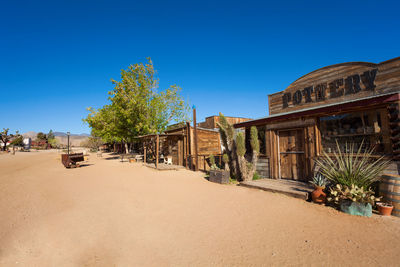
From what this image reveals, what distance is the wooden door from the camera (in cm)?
763

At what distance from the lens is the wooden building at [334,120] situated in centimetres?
574

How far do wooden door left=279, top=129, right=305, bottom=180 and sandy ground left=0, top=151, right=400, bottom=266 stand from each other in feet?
6.57

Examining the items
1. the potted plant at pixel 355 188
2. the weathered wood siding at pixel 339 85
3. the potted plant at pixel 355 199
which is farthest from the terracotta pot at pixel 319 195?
the weathered wood siding at pixel 339 85

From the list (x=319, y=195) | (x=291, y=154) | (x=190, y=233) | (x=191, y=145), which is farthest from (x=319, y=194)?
(x=191, y=145)

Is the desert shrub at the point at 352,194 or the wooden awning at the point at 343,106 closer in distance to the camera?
the desert shrub at the point at 352,194

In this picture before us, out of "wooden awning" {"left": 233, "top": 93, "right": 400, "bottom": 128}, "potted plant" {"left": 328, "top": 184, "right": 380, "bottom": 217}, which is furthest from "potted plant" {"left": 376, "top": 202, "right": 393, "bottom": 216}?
"wooden awning" {"left": 233, "top": 93, "right": 400, "bottom": 128}

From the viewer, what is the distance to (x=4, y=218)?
4789 millimetres

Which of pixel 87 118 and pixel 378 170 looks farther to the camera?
pixel 87 118

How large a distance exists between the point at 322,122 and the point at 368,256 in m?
5.15

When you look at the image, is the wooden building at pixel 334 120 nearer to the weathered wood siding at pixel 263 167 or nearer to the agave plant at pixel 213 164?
the weathered wood siding at pixel 263 167

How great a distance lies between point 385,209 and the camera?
14.4 ft

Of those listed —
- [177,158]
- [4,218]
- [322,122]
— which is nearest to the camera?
[4,218]

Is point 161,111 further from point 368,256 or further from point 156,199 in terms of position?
point 368,256

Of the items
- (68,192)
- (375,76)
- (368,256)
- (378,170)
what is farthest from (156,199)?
(375,76)
